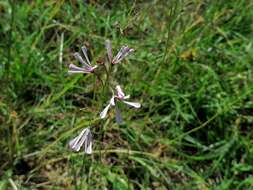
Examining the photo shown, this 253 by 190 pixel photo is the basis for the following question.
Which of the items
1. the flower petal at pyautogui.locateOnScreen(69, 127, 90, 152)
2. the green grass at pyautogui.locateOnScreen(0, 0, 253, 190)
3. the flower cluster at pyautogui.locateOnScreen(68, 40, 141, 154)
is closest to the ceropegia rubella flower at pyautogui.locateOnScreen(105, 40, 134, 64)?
the flower cluster at pyautogui.locateOnScreen(68, 40, 141, 154)

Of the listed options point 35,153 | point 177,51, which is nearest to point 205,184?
point 177,51

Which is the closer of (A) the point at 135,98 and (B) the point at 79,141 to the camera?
(B) the point at 79,141

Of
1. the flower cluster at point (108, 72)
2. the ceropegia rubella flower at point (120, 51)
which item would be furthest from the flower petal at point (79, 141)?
the ceropegia rubella flower at point (120, 51)

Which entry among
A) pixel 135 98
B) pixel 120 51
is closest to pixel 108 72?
pixel 120 51

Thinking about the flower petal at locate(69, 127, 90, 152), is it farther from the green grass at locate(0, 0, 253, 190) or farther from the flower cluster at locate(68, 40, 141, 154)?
the green grass at locate(0, 0, 253, 190)

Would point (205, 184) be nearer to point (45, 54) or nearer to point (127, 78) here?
point (127, 78)

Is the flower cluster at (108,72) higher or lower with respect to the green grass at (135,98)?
higher

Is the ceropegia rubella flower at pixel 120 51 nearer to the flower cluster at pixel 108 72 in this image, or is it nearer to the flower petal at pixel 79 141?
the flower cluster at pixel 108 72

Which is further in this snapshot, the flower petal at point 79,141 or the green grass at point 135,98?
the green grass at point 135,98

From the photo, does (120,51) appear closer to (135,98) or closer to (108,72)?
(108,72)
